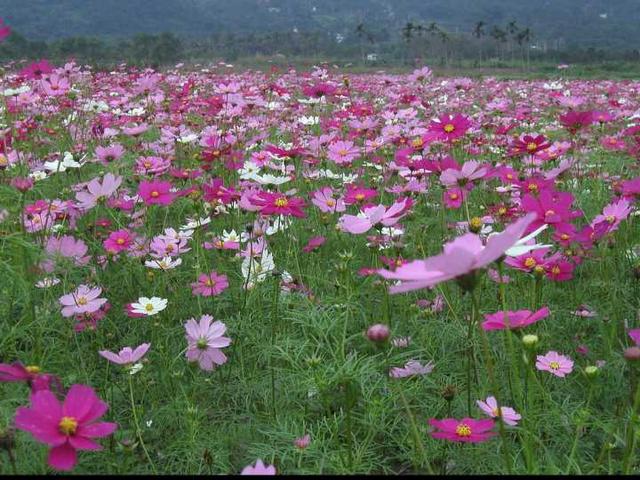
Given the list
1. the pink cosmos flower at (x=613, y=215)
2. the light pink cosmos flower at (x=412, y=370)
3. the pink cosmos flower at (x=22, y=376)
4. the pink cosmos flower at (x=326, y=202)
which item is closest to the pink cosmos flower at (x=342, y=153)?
the pink cosmos flower at (x=326, y=202)

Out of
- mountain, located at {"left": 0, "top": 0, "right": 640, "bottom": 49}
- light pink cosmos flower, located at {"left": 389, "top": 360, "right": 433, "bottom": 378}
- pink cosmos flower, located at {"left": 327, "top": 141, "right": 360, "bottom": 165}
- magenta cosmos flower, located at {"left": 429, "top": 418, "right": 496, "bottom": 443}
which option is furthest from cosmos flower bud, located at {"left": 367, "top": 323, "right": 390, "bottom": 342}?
mountain, located at {"left": 0, "top": 0, "right": 640, "bottom": 49}

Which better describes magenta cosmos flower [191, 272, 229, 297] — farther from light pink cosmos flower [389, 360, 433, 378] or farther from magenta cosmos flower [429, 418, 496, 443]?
magenta cosmos flower [429, 418, 496, 443]

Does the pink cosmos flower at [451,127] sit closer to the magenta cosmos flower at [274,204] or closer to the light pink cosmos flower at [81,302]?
the magenta cosmos flower at [274,204]

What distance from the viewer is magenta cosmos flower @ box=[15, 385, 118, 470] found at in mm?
667

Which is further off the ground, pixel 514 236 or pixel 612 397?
pixel 514 236

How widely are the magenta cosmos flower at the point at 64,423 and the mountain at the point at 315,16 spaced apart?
78.5m

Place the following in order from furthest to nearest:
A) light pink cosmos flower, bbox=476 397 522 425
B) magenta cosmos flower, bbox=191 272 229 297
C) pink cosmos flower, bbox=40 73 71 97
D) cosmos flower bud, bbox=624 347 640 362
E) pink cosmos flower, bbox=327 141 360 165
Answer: pink cosmos flower, bbox=40 73 71 97 → pink cosmos flower, bbox=327 141 360 165 → magenta cosmos flower, bbox=191 272 229 297 → light pink cosmos flower, bbox=476 397 522 425 → cosmos flower bud, bbox=624 347 640 362

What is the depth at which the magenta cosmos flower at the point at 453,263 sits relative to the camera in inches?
22.5

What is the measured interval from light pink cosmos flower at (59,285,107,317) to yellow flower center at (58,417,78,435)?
1.79ft

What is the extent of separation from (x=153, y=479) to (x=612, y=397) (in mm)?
909

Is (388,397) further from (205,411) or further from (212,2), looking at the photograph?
(212,2)

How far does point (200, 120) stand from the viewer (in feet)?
14.2

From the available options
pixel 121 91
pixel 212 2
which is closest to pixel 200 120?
pixel 121 91

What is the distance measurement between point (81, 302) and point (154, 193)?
0.44m
